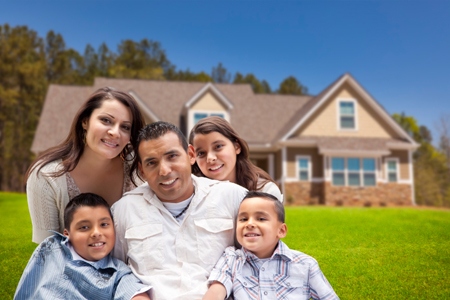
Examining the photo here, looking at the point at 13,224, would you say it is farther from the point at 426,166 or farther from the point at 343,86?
the point at 426,166

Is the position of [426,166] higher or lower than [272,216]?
higher

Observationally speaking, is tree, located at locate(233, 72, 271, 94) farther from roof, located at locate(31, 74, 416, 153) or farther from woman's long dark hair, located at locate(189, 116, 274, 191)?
woman's long dark hair, located at locate(189, 116, 274, 191)

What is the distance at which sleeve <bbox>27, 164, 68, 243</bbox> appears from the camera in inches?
167

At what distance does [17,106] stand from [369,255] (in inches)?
1134

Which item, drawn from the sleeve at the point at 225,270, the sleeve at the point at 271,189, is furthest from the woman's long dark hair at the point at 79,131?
the sleeve at the point at 225,270

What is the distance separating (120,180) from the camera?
185 inches

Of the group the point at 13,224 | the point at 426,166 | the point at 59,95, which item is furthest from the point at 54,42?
the point at 13,224

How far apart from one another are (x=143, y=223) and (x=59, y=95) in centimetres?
2000

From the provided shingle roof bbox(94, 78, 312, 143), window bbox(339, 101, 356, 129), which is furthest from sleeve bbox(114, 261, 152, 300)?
window bbox(339, 101, 356, 129)

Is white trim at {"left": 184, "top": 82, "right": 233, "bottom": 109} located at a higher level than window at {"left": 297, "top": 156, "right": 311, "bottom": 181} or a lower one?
higher

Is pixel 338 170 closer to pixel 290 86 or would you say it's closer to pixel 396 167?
pixel 396 167

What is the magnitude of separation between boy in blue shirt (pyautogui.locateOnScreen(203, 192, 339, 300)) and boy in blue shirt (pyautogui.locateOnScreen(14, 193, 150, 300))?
0.69 m

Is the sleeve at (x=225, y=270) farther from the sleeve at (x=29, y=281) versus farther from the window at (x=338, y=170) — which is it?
the window at (x=338, y=170)

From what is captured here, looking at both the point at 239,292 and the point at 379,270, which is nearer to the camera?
the point at 239,292
